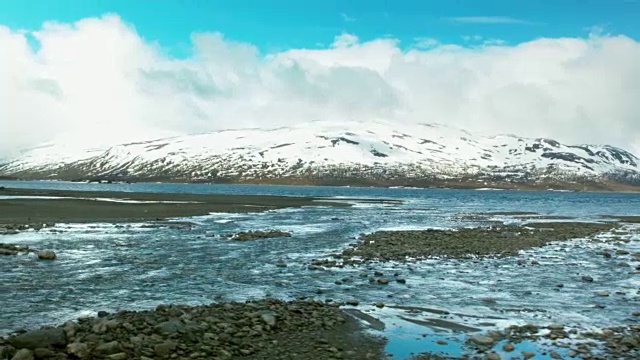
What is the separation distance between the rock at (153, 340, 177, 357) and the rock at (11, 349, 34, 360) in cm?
311

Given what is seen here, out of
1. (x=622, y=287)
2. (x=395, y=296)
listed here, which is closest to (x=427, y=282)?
(x=395, y=296)

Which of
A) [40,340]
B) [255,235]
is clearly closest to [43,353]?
[40,340]

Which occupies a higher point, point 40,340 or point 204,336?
point 40,340

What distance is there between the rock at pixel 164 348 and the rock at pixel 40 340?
101 inches

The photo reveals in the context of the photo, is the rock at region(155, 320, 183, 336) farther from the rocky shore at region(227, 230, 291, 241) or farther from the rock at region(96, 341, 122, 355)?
the rocky shore at region(227, 230, 291, 241)

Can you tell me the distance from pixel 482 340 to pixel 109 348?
36.7 ft

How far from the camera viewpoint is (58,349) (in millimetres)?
15289

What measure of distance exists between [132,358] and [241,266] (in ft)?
56.7

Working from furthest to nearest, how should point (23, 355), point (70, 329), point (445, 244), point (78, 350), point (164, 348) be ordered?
1. point (445, 244)
2. point (70, 329)
3. point (164, 348)
4. point (78, 350)
5. point (23, 355)

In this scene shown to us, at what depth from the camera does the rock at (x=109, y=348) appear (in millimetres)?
15175

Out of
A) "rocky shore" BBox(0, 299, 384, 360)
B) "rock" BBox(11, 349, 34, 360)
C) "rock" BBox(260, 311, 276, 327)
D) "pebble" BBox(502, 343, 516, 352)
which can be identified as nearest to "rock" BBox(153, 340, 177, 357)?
"rocky shore" BBox(0, 299, 384, 360)

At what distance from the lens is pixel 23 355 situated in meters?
14.2

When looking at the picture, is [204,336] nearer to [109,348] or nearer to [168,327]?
[168,327]

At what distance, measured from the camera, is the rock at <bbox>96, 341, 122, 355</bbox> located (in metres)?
15.2
